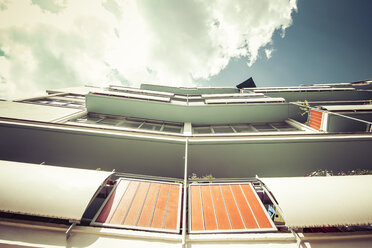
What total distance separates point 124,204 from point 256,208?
348 cm

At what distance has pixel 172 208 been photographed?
3.85 meters

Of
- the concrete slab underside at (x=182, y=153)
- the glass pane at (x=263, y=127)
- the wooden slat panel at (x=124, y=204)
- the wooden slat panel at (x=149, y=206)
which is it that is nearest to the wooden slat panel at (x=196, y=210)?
the wooden slat panel at (x=149, y=206)

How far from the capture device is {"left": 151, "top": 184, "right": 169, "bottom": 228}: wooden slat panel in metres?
3.44

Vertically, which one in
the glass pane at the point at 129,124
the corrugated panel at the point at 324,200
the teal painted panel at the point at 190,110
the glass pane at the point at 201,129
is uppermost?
the teal painted panel at the point at 190,110

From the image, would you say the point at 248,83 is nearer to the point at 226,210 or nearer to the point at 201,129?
the point at 201,129

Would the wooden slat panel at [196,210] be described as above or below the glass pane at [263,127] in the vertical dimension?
below

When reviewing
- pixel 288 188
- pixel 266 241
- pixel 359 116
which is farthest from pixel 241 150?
pixel 359 116

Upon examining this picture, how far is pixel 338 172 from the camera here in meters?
6.12

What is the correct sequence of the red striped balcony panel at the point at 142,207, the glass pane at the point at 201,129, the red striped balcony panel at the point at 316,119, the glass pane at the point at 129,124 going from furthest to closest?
the glass pane at the point at 201,129, the glass pane at the point at 129,124, the red striped balcony panel at the point at 316,119, the red striped balcony panel at the point at 142,207

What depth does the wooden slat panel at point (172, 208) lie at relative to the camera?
3457mm

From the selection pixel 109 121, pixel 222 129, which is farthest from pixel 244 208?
pixel 109 121

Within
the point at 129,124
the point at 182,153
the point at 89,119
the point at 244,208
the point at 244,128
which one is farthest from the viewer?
the point at 244,128

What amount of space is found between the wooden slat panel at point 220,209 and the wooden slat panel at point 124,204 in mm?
2285

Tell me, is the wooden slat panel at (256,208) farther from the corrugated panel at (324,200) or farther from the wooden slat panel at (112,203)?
the wooden slat panel at (112,203)
